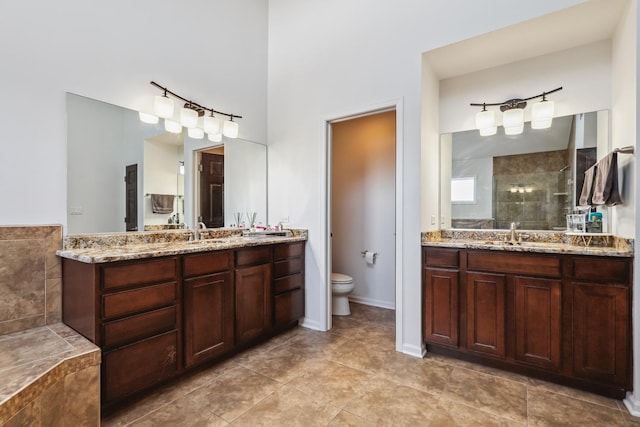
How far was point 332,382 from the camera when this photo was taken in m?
2.06

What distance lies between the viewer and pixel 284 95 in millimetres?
3289

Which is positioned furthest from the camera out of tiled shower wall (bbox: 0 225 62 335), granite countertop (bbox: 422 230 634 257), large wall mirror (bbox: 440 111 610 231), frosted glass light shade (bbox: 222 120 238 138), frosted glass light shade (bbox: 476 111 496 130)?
frosted glass light shade (bbox: 222 120 238 138)

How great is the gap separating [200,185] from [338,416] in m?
2.13

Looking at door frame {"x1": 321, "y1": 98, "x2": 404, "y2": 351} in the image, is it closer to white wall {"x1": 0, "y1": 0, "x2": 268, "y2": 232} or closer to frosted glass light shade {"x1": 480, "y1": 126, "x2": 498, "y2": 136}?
frosted glass light shade {"x1": 480, "y1": 126, "x2": 498, "y2": 136}

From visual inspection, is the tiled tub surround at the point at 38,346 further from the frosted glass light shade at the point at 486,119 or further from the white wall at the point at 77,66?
the frosted glass light shade at the point at 486,119

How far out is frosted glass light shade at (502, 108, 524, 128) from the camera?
2.52 metres

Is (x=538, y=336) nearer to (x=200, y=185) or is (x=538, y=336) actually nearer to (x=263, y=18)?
(x=200, y=185)

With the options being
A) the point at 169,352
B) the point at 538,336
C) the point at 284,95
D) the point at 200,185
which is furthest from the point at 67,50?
the point at 538,336

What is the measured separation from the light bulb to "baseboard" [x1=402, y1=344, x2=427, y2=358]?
2467mm

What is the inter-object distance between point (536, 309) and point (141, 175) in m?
2.98

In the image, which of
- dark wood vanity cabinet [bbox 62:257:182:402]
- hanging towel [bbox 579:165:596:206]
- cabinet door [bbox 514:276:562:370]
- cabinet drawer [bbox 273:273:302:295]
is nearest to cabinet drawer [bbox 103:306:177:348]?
dark wood vanity cabinet [bbox 62:257:182:402]

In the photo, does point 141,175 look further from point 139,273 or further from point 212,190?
point 139,273

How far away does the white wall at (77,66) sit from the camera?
71.1 inches

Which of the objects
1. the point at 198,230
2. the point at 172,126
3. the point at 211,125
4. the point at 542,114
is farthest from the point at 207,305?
the point at 542,114
